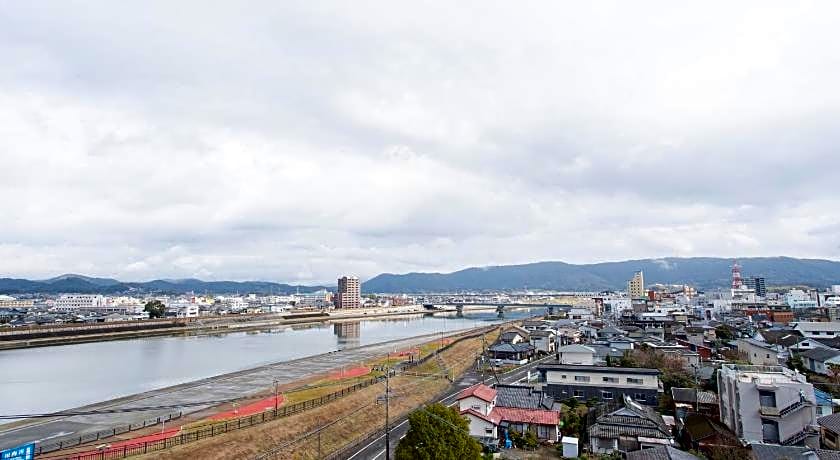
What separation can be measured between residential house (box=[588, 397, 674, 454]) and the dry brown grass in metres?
6.49

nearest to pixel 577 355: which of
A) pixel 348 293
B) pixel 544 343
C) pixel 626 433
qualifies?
pixel 544 343

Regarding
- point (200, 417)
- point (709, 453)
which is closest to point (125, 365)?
point (200, 417)

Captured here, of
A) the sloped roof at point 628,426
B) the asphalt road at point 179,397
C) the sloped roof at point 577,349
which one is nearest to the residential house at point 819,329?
the sloped roof at point 577,349

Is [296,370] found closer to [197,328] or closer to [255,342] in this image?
[255,342]

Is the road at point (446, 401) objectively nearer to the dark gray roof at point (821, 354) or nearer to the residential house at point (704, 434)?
the residential house at point (704, 434)

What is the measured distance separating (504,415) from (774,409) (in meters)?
6.71

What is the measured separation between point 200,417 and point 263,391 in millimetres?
5033

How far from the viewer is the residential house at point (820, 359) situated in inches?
842

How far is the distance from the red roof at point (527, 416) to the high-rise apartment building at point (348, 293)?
9545cm

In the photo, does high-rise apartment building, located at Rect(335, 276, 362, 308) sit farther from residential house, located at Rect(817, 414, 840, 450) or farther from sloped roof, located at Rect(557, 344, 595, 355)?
residential house, located at Rect(817, 414, 840, 450)

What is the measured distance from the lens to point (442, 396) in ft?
66.5

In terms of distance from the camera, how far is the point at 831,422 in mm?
12938

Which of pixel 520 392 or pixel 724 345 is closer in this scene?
pixel 520 392

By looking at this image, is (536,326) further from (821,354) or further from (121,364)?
(121,364)
